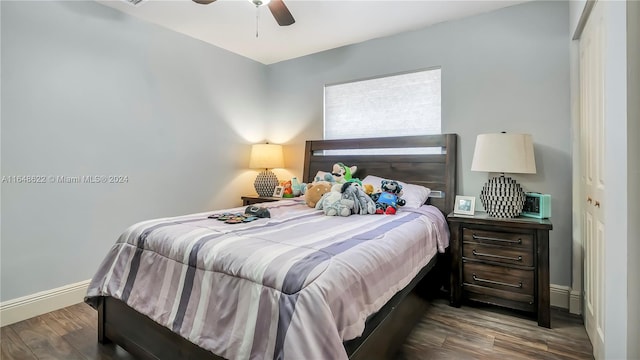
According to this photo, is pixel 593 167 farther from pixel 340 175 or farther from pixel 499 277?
pixel 340 175

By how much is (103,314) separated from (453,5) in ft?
11.4

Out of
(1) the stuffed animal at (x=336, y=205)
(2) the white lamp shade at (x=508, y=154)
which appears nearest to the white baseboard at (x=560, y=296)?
(2) the white lamp shade at (x=508, y=154)

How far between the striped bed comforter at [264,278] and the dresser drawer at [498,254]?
600mm

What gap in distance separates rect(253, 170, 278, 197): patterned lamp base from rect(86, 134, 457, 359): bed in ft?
5.06

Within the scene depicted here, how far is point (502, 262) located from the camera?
234 cm

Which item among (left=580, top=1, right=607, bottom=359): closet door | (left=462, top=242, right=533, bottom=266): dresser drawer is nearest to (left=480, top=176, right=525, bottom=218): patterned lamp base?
(left=462, top=242, right=533, bottom=266): dresser drawer

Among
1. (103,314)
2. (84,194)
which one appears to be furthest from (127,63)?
(103,314)

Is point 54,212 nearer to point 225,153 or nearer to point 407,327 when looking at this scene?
point 225,153

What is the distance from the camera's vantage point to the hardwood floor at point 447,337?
1.85 metres

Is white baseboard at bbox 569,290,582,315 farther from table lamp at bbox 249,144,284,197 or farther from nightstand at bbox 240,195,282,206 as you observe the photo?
table lamp at bbox 249,144,284,197

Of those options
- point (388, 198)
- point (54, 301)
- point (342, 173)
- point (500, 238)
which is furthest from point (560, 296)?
point (54, 301)

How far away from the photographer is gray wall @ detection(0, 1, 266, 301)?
2291 millimetres

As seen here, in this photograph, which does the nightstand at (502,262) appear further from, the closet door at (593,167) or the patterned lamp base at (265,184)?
the patterned lamp base at (265,184)

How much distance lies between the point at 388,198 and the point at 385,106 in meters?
1.25
